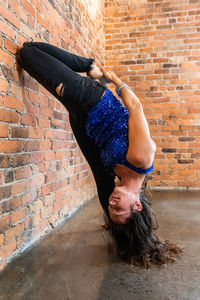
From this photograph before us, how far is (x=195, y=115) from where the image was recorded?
172 inches

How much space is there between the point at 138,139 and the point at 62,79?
2.11 feet

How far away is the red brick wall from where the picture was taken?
4.37 m

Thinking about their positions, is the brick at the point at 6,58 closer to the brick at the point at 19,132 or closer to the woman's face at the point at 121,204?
the brick at the point at 19,132

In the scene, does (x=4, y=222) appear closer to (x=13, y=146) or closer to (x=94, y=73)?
(x=13, y=146)

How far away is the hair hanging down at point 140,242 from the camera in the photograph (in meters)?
1.76

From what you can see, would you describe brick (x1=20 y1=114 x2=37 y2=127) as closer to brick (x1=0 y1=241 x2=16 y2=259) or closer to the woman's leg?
the woman's leg

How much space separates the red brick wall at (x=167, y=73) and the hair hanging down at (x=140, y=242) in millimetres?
2687

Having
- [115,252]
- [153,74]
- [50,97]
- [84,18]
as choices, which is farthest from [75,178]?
[153,74]

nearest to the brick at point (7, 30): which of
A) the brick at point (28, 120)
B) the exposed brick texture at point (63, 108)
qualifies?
the exposed brick texture at point (63, 108)

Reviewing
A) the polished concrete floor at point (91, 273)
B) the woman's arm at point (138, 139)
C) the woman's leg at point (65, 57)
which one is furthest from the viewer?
the woman's leg at point (65, 57)

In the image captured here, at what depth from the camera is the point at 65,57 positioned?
192 centimetres

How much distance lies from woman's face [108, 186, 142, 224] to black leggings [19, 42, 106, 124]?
57 centimetres

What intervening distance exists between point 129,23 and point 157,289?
4.34 metres

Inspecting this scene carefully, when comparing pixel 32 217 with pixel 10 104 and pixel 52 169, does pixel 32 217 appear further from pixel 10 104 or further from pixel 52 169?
pixel 10 104
